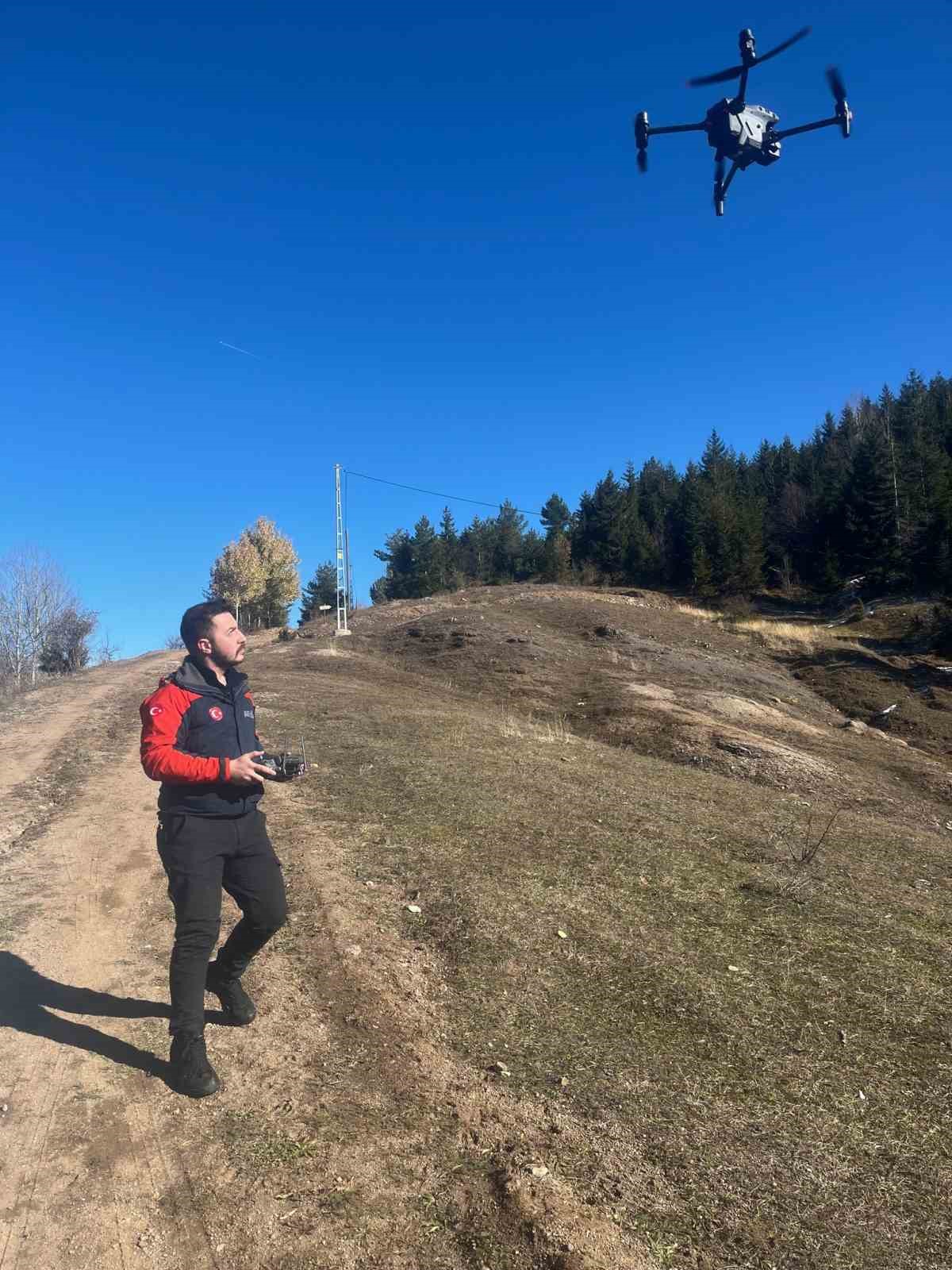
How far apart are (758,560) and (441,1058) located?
48.1m

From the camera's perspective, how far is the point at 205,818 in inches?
137

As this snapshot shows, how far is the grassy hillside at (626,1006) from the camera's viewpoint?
2857 millimetres

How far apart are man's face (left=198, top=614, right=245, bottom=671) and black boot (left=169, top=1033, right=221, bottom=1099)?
64.4 inches

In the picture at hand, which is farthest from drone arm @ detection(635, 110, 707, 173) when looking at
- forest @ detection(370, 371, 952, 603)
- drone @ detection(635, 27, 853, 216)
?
forest @ detection(370, 371, 952, 603)

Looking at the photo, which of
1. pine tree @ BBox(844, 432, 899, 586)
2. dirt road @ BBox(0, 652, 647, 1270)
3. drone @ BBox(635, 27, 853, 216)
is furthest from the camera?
pine tree @ BBox(844, 432, 899, 586)

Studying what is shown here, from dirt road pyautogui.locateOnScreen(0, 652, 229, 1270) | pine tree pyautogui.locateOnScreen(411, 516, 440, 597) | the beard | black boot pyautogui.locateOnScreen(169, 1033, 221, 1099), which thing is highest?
pine tree pyautogui.locateOnScreen(411, 516, 440, 597)

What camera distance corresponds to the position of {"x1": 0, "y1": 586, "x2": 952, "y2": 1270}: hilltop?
2746mm

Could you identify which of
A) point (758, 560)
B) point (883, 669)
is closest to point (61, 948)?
point (883, 669)

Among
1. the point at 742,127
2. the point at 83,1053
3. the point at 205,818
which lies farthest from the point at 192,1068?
the point at 742,127

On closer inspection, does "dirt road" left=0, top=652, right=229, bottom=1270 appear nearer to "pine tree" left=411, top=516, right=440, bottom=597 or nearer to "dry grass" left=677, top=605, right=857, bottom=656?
"dry grass" left=677, top=605, right=857, bottom=656

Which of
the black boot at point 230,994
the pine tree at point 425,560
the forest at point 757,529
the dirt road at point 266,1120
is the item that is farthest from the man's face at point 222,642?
the pine tree at point 425,560

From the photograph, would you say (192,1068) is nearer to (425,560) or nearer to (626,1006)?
(626,1006)

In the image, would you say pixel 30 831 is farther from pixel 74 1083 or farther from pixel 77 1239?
pixel 77 1239

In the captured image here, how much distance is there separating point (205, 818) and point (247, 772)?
321 millimetres
